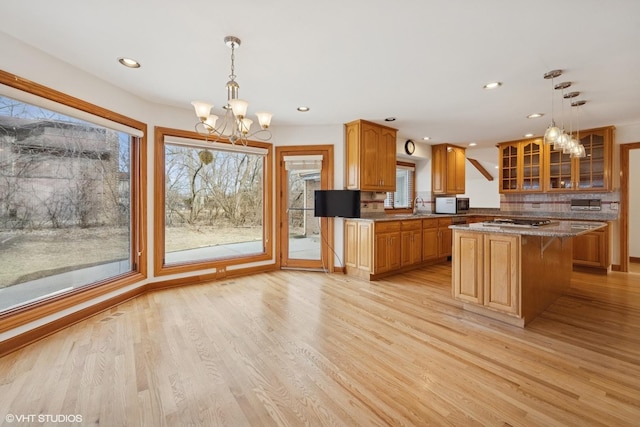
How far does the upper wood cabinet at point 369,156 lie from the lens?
14.8 ft

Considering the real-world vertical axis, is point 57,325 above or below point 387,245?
below

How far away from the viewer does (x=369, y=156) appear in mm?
4613

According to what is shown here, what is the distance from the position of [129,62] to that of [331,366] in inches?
126

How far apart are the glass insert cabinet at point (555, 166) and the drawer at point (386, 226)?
3.01 metres

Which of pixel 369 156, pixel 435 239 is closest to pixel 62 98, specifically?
pixel 369 156

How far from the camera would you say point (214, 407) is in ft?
5.38

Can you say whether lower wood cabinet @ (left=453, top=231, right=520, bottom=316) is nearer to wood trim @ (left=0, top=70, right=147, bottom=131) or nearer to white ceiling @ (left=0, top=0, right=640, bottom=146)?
white ceiling @ (left=0, top=0, right=640, bottom=146)

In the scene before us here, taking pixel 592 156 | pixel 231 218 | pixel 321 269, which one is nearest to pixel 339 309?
pixel 321 269

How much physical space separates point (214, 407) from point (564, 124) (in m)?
6.03

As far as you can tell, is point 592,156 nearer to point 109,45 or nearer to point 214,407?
point 214,407

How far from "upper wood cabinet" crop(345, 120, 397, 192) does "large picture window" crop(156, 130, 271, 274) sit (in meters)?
1.42

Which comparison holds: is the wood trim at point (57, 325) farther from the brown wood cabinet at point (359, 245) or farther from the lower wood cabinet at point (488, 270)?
the lower wood cabinet at point (488, 270)

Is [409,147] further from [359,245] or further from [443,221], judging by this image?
[359,245]

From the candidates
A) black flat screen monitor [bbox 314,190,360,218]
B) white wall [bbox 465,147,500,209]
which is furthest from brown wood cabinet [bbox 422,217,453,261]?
white wall [bbox 465,147,500,209]
